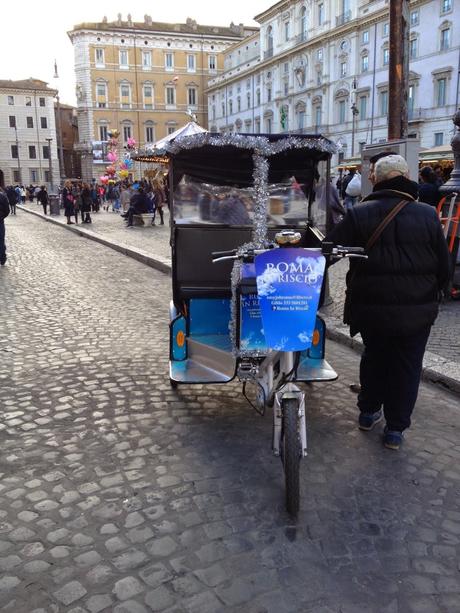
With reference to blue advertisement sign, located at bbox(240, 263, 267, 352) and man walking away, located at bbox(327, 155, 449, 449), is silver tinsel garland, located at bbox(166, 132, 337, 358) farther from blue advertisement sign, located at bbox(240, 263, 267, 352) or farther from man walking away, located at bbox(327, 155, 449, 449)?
man walking away, located at bbox(327, 155, 449, 449)

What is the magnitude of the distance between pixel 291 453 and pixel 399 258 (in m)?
1.39

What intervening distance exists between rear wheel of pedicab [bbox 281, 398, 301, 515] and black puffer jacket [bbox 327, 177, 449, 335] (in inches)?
36.9

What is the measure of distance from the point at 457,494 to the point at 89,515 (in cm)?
206

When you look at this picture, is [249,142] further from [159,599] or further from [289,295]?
[159,599]

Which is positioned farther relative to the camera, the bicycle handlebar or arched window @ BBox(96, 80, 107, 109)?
arched window @ BBox(96, 80, 107, 109)

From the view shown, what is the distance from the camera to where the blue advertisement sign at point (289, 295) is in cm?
310

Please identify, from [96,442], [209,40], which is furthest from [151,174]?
[209,40]

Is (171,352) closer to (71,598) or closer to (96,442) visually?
(96,442)

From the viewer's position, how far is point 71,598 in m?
2.40

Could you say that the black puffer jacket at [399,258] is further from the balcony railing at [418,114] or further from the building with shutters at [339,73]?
the balcony railing at [418,114]

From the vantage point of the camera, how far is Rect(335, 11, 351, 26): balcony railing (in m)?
54.0

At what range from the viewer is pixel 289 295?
3098 mm

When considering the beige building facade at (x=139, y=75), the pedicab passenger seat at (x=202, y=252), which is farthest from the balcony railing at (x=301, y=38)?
the pedicab passenger seat at (x=202, y=252)

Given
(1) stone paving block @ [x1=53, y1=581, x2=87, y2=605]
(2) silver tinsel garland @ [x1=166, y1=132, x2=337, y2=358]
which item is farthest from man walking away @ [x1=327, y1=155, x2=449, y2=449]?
(1) stone paving block @ [x1=53, y1=581, x2=87, y2=605]
